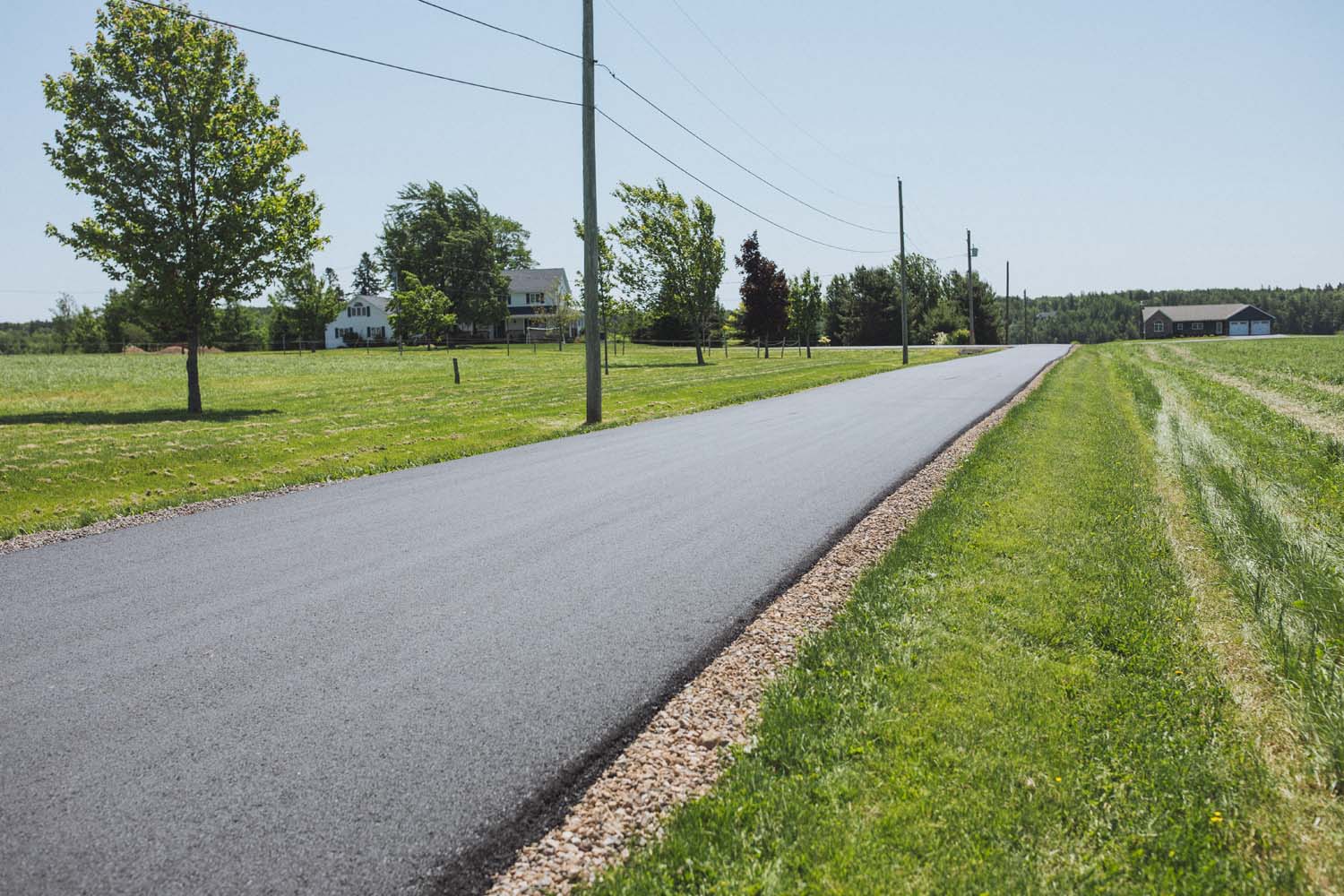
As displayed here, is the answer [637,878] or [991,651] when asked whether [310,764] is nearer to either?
[637,878]

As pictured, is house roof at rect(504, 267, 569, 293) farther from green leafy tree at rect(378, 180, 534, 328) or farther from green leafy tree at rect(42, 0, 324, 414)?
green leafy tree at rect(42, 0, 324, 414)

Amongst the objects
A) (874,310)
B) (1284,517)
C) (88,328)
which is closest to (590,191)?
(1284,517)

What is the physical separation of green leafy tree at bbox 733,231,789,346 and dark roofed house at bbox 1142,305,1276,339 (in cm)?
9680

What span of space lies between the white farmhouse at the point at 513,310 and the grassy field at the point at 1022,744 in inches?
2994

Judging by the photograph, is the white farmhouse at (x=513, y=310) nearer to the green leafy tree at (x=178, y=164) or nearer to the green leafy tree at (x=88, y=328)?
the green leafy tree at (x=88, y=328)

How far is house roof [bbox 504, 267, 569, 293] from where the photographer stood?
3302 inches

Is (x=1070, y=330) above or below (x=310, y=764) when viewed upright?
above

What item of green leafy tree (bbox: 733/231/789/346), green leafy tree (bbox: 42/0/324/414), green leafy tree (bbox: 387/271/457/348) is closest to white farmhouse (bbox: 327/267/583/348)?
green leafy tree (bbox: 387/271/457/348)

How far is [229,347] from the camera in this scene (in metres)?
77.4

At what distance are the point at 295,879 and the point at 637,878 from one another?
44.9 inches

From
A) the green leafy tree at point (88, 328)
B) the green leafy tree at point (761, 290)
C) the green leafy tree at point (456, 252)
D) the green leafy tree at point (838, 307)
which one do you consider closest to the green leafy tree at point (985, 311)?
the green leafy tree at point (838, 307)

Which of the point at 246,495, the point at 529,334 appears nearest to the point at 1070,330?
the point at 529,334

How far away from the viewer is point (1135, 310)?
151 metres

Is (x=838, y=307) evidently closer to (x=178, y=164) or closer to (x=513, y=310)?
(x=513, y=310)
